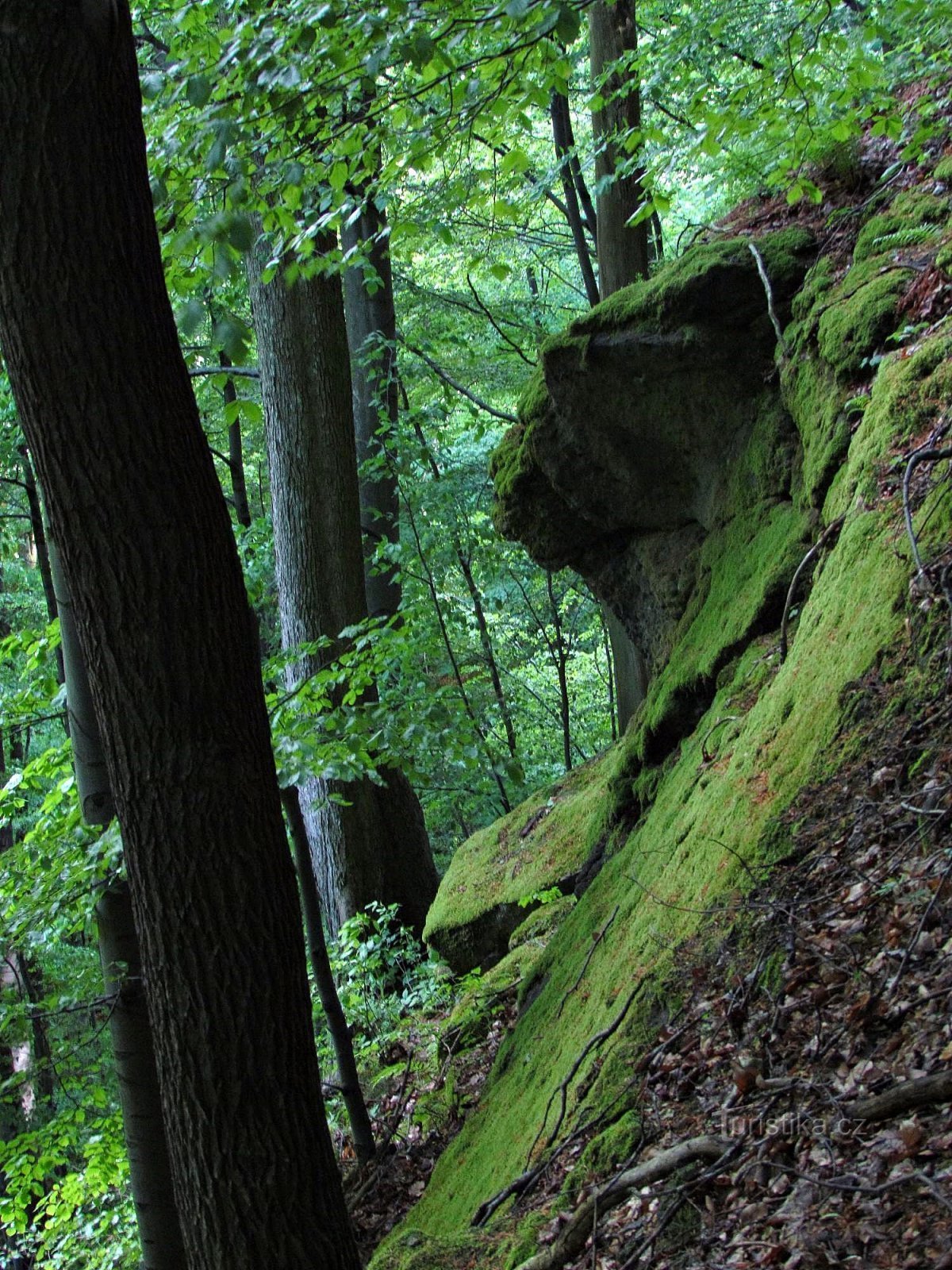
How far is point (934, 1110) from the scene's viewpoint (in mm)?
2289

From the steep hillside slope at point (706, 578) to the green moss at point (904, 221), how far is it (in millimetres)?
17

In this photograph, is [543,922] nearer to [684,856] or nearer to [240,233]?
[684,856]

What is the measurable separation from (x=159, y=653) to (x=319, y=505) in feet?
21.5

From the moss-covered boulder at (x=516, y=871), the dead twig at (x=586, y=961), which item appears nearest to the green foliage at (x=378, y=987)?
the moss-covered boulder at (x=516, y=871)

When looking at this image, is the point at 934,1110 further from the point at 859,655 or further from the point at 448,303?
the point at 448,303

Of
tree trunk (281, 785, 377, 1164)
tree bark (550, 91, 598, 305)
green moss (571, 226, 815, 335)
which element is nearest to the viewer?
tree trunk (281, 785, 377, 1164)

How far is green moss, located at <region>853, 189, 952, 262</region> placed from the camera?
5.14 meters

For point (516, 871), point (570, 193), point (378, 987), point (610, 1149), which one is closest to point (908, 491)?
point (610, 1149)

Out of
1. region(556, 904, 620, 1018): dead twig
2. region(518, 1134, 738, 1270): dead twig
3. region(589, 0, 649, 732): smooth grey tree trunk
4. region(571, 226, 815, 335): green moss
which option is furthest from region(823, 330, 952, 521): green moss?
region(589, 0, 649, 732): smooth grey tree trunk

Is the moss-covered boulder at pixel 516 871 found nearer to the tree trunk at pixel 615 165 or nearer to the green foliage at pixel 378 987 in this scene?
the green foliage at pixel 378 987

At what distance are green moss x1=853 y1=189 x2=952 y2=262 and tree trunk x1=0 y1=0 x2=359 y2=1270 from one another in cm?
390

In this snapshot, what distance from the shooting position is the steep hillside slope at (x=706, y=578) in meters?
3.73

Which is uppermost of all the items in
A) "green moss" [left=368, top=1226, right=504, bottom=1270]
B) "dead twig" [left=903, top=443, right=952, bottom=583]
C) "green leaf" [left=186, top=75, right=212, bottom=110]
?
"green leaf" [left=186, top=75, right=212, bottom=110]

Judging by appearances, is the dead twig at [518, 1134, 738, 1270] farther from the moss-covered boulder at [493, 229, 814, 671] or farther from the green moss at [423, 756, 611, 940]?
the moss-covered boulder at [493, 229, 814, 671]
